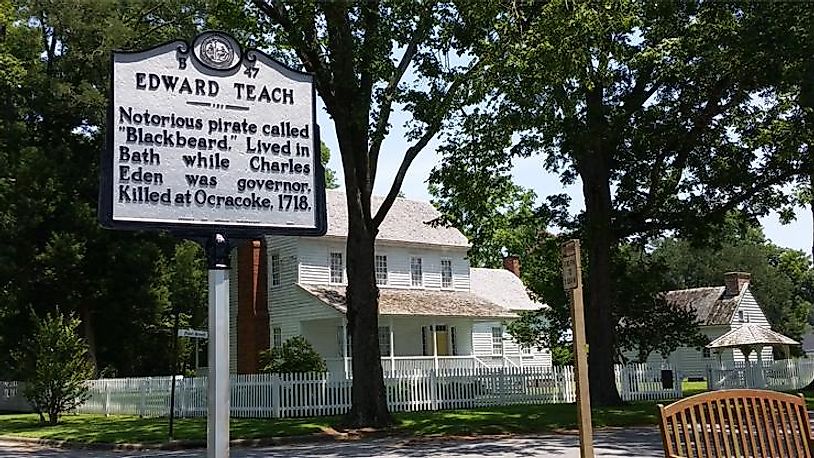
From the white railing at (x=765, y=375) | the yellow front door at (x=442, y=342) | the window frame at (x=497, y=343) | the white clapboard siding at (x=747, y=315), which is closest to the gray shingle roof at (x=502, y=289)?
the window frame at (x=497, y=343)

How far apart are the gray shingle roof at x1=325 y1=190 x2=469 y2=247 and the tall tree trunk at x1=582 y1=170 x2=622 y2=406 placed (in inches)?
409

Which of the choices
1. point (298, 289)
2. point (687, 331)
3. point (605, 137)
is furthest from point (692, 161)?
point (298, 289)

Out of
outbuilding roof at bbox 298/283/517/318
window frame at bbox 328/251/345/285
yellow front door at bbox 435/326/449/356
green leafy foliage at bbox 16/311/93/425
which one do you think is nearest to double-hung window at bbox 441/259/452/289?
outbuilding roof at bbox 298/283/517/318

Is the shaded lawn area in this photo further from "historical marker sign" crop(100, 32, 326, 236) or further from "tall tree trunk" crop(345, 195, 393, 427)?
"historical marker sign" crop(100, 32, 326, 236)

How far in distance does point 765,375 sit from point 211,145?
108 feet

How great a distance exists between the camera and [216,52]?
753 centimetres

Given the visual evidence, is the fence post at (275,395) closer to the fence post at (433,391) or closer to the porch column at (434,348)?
the fence post at (433,391)

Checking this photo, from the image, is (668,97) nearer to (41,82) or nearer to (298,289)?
(298,289)

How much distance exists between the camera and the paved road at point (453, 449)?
1478cm

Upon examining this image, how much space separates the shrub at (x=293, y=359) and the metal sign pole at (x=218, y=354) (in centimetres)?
2093

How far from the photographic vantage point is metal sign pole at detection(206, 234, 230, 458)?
7.25 meters

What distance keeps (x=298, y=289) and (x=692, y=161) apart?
15.2 meters

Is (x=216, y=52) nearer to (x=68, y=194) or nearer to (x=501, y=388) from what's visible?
(x=501, y=388)

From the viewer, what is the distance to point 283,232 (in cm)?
762
